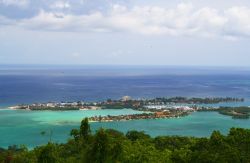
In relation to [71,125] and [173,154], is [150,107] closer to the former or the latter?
[71,125]

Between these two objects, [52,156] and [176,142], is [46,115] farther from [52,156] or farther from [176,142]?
[52,156]

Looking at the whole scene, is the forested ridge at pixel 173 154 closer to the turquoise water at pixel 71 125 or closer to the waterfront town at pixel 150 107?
the turquoise water at pixel 71 125

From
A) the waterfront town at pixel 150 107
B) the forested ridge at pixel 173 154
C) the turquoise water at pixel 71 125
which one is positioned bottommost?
the turquoise water at pixel 71 125

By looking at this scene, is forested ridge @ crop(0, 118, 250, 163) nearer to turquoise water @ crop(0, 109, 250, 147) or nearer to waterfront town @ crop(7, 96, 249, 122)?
turquoise water @ crop(0, 109, 250, 147)

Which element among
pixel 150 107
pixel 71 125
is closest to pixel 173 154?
pixel 71 125

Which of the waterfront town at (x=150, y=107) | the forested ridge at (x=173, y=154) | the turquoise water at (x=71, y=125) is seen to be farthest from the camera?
the waterfront town at (x=150, y=107)

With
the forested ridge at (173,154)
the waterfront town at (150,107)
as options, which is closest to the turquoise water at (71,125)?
the waterfront town at (150,107)

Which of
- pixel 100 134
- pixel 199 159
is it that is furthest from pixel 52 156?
pixel 199 159

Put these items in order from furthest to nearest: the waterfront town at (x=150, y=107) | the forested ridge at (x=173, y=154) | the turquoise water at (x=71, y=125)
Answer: the waterfront town at (x=150, y=107) → the turquoise water at (x=71, y=125) → the forested ridge at (x=173, y=154)

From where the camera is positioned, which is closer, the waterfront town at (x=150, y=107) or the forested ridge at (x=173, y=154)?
the forested ridge at (x=173, y=154)
